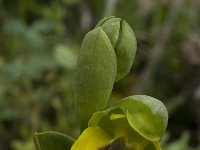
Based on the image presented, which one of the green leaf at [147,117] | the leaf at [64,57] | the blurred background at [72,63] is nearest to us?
the green leaf at [147,117]

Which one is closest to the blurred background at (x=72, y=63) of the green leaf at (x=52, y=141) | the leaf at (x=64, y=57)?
the leaf at (x=64, y=57)

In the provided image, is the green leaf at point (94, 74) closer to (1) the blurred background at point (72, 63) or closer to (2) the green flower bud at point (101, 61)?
(2) the green flower bud at point (101, 61)

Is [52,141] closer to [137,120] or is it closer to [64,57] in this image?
[137,120]

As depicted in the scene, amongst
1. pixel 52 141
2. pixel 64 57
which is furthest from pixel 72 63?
pixel 52 141

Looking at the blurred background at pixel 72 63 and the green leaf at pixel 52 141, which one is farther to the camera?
the blurred background at pixel 72 63

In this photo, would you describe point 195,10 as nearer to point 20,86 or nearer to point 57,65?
point 57,65

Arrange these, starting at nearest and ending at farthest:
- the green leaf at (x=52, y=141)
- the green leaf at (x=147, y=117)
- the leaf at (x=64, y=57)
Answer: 1. the green leaf at (x=147, y=117)
2. the green leaf at (x=52, y=141)
3. the leaf at (x=64, y=57)

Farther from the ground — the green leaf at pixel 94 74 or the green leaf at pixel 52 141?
the green leaf at pixel 94 74

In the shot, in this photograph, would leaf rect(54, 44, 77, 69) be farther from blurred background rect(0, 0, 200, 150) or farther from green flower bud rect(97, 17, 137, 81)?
green flower bud rect(97, 17, 137, 81)
